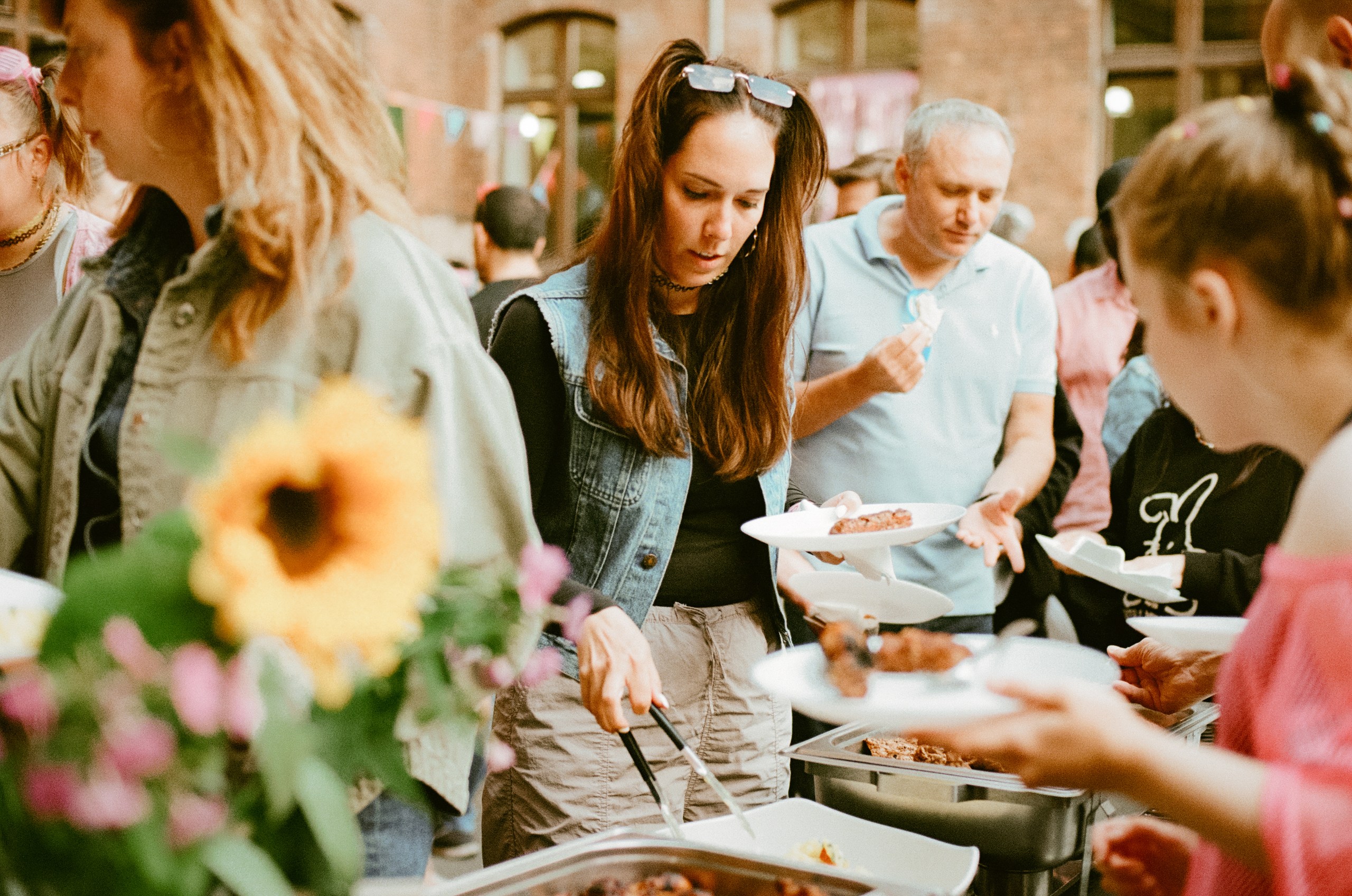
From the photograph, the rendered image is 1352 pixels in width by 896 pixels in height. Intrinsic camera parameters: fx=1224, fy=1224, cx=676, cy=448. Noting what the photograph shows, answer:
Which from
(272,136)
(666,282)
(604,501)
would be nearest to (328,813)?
(272,136)

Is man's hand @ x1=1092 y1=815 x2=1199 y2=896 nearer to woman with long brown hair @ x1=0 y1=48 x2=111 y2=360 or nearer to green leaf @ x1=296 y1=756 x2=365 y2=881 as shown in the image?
green leaf @ x1=296 y1=756 x2=365 y2=881

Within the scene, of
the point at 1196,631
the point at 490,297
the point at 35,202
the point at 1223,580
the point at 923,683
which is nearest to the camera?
the point at 923,683

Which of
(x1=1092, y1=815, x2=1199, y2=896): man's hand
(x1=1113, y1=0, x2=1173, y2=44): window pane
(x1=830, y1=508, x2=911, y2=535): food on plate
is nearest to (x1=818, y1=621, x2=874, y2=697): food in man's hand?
(x1=1092, y1=815, x2=1199, y2=896): man's hand

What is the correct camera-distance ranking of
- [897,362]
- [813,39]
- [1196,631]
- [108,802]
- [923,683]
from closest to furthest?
[108,802], [923,683], [1196,631], [897,362], [813,39]

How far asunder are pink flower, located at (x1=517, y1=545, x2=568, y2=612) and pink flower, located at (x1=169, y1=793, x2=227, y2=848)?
220 millimetres

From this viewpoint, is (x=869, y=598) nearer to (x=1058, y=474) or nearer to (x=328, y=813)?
(x=328, y=813)

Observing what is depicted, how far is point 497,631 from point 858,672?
13.9 inches

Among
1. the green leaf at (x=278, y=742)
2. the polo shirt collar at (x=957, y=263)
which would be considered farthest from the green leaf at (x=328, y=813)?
the polo shirt collar at (x=957, y=263)

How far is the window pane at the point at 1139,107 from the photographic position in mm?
8117

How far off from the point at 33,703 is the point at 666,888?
84 cm

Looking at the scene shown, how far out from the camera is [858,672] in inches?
39.2

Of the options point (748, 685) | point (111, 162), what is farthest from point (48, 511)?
point (748, 685)

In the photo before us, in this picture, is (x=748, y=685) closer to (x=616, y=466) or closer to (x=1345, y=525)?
(x=616, y=466)

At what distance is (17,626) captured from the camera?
2.82ft
